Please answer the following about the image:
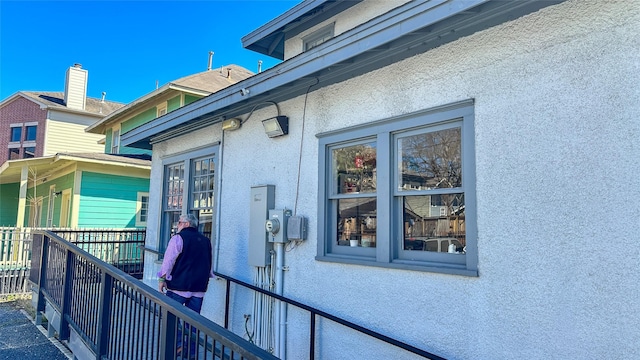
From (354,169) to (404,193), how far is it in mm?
719

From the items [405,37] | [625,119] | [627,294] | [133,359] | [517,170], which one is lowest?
[133,359]

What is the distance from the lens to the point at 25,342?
5656 millimetres

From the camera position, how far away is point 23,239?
1004cm

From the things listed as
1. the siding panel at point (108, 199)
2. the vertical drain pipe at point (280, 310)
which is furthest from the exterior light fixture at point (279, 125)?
the siding panel at point (108, 199)

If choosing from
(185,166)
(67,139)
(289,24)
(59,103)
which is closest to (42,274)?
(185,166)

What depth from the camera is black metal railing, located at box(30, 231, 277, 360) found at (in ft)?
7.43

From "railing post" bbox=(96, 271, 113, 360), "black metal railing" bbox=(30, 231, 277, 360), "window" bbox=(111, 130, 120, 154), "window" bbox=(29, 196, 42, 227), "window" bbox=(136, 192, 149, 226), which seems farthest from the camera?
"window" bbox=(29, 196, 42, 227)

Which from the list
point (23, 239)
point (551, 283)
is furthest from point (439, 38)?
point (23, 239)

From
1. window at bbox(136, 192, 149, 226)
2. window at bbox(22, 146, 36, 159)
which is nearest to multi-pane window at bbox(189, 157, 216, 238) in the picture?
window at bbox(136, 192, 149, 226)

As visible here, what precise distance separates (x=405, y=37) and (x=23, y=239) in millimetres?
10655

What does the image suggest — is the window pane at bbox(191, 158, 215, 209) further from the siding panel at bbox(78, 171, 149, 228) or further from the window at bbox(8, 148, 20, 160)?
the window at bbox(8, 148, 20, 160)

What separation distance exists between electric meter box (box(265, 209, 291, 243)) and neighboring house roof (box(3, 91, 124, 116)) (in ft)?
71.0

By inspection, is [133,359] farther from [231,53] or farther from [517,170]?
[231,53]

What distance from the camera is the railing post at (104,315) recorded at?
12.4 ft
